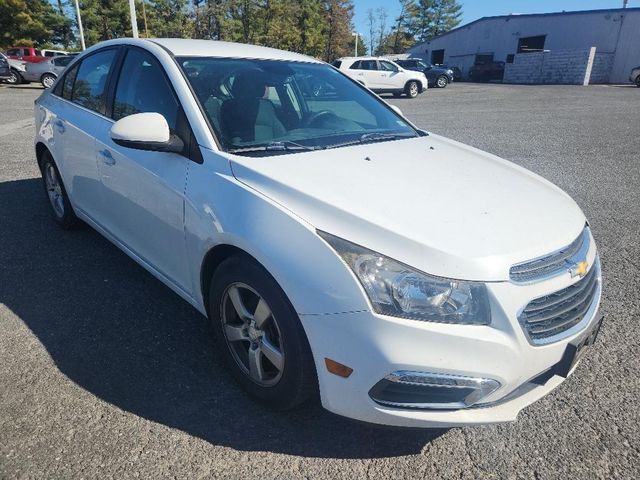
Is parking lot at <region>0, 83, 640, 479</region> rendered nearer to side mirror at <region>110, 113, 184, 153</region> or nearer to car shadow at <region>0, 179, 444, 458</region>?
car shadow at <region>0, 179, 444, 458</region>

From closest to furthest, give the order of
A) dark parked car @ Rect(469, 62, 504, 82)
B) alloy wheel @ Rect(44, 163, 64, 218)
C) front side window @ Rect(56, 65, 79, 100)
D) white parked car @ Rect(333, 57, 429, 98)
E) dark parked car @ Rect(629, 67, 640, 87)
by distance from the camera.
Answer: front side window @ Rect(56, 65, 79, 100) < alloy wheel @ Rect(44, 163, 64, 218) < white parked car @ Rect(333, 57, 429, 98) < dark parked car @ Rect(629, 67, 640, 87) < dark parked car @ Rect(469, 62, 504, 82)

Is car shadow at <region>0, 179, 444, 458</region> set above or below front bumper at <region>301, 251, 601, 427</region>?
below

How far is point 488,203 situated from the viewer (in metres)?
2.05

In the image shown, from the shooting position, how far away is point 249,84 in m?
2.76

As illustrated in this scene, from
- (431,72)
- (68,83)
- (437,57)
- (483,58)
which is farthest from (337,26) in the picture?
(68,83)

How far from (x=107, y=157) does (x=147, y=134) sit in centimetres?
87

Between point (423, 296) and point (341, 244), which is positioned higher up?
point (341, 244)

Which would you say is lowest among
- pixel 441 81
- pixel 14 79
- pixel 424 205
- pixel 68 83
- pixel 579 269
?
pixel 441 81

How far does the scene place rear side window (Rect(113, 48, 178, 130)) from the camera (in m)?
2.57

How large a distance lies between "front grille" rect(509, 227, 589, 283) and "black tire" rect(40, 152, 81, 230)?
3.65m

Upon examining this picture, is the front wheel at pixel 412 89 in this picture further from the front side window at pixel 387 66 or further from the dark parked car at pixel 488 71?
the dark parked car at pixel 488 71

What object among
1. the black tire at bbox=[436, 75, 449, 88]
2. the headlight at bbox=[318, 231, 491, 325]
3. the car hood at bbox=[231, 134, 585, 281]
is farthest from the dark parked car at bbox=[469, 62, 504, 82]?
the headlight at bbox=[318, 231, 491, 325]

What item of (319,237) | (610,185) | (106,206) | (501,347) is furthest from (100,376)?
(610,185)

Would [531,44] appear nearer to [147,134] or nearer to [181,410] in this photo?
[147,134]
